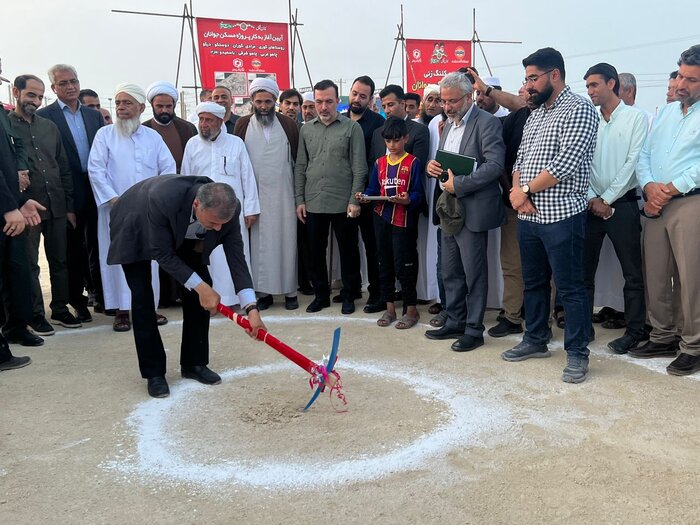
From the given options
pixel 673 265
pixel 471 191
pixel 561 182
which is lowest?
pixel 673 265

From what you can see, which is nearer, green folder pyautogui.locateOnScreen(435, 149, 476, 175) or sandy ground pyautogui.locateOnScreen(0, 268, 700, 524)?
sandy ground pyautogui.locateOnScreen(0, 268, 700, 524)

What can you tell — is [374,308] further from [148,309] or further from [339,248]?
[148,309]

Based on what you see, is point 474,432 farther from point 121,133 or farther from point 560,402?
point 121,133

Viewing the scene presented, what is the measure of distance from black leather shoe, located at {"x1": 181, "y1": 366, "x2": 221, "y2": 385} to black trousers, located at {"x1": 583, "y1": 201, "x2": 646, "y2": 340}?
2891 mm

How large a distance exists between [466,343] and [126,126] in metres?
3.49

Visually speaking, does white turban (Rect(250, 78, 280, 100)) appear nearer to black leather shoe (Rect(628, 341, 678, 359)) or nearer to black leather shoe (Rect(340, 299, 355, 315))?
black leather shoe (Rect(340, 299, 355, 315))

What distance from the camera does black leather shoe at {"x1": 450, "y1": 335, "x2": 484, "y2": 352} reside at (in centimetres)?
482

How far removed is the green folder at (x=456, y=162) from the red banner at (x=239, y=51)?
8.64m

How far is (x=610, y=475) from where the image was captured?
288cm

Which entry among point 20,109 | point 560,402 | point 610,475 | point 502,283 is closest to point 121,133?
point 20,109

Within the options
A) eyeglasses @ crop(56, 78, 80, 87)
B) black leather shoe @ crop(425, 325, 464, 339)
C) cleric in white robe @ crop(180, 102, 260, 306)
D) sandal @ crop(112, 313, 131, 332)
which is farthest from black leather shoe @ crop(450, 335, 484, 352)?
eyeglasses @ crop(56, 78, 80, 87)

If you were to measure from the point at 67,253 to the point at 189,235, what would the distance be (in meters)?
2.64

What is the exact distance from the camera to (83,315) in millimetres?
5934

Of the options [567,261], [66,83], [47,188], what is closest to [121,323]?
[47,188]
